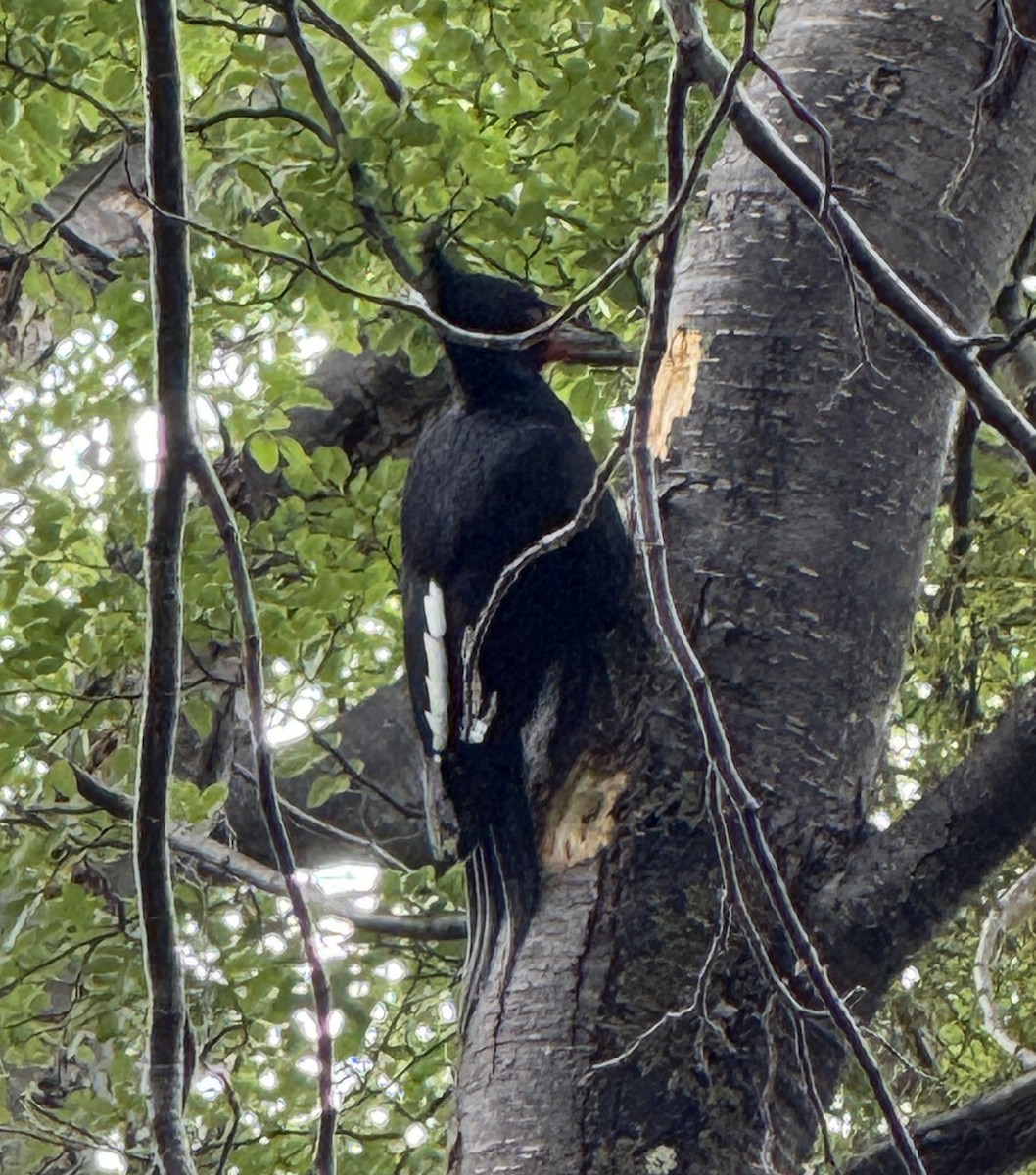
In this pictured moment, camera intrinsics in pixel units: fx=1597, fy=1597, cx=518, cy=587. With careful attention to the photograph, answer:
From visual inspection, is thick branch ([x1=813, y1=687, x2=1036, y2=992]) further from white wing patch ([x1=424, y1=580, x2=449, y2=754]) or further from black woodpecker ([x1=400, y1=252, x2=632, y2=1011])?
white wing patch ([x1=424, y1=580, x2=449, y2=754])

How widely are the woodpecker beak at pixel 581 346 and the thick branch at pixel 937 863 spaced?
3.26 ft

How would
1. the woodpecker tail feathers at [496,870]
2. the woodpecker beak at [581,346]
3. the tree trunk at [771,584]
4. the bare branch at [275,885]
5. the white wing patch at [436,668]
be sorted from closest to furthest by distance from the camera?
the tree trunk at [771,584] → the woodpecker tail feathers at [496,870] → the white wing patch at [436,668] → the bare branch at [275,885] → the woodpecker beak at [581,346]

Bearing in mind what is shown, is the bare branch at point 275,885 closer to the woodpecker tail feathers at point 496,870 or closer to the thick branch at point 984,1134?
the woodpecker tail feathers at point 496,870

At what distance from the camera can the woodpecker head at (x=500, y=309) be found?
8.15 feet

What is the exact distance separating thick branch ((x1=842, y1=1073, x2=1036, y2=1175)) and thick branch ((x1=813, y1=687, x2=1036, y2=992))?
163 mm

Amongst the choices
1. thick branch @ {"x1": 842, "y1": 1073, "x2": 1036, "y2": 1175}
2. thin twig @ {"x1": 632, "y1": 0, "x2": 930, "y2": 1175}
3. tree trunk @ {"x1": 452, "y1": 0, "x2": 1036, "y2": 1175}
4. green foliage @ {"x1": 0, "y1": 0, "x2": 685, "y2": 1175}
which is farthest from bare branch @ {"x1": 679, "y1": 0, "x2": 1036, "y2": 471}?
green foliage @ {"x1": 0, "y1": 0, "x2": 685, "y2": 1175}

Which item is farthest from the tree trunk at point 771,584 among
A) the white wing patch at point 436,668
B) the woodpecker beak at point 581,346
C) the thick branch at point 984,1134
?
the woodpecker beak at point 581,346

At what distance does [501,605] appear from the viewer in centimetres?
193

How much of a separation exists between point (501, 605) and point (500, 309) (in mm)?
757

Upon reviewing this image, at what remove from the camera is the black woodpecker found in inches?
71.7

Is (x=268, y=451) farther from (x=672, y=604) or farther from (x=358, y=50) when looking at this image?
(x=672, y=604)

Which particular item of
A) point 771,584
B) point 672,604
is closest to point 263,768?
point 672,604

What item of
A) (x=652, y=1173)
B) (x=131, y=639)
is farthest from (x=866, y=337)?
(x=131, y=639)

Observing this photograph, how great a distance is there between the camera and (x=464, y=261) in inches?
102
